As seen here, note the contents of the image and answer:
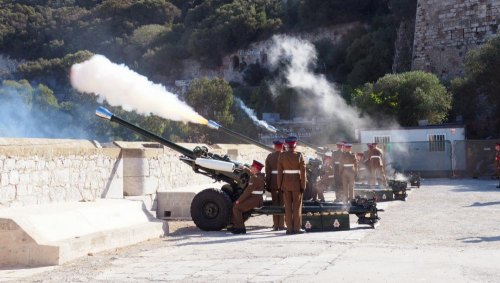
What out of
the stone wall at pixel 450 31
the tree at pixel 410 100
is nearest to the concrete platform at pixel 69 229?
the tree at pixel 410 100

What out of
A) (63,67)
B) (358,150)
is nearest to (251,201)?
(358,150)

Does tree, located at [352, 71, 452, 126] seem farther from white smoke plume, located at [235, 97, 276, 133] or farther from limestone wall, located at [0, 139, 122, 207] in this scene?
limestone wall, located at [0, 139, 122, 207]

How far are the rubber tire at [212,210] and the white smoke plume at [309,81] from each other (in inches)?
1227

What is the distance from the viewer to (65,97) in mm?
57094

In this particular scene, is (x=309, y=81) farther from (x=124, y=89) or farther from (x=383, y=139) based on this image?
(x=124, y=89)

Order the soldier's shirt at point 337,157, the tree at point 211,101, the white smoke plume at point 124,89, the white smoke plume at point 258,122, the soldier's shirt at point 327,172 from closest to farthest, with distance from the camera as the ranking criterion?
1. the white smoke plume at point 124,89
2. the soldier's shirt at point 337,157
3. the soldier's shirt at point 327,172
4. the white smoke plume at point 258,122
5. the tree at point 211,101

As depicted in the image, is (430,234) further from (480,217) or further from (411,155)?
(411,155)

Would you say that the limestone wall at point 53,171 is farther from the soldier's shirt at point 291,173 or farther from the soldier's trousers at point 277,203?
the soldier's shirt at point 291,173

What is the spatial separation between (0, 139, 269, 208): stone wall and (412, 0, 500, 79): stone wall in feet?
135

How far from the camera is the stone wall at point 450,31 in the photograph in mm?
54062

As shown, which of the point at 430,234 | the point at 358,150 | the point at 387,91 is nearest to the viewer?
the point at 430,234

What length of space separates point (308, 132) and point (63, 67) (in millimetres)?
24603

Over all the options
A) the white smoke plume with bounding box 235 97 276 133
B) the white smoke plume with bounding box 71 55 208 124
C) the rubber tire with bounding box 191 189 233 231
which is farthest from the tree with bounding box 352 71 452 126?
the rubber tire with bounding box 191 189 233 231

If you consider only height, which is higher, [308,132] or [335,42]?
[335,42]
